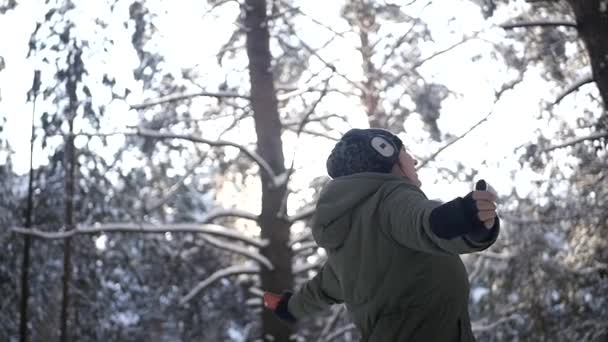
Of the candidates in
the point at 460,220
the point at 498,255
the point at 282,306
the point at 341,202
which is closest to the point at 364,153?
the point at 341,202

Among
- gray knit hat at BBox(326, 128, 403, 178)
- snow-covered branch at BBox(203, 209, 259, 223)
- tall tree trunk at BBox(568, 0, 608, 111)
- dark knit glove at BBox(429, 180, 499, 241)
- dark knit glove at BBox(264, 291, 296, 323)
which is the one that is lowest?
dark knit glove at BBox(264, 291, 296, 323)

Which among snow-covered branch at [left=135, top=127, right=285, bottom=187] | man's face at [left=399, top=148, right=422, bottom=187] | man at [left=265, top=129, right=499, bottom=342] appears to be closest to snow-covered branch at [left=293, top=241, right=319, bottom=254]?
snow-covered branch at [left=135, top=127, right=285, bottom=187]

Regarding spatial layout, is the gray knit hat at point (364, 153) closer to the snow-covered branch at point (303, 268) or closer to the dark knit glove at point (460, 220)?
the dark knit glove at point (460, 220)

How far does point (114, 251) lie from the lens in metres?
9.70

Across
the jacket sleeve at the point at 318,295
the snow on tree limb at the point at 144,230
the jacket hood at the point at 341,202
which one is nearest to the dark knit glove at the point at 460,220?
the jacket hood at the point at 341,202

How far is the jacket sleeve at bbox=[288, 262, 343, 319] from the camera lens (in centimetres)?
268

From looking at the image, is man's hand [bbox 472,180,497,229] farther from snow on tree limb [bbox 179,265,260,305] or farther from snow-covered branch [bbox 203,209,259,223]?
snow on tree limb [bbox 179,265,260,305]

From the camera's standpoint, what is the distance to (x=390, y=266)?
2.21 meters

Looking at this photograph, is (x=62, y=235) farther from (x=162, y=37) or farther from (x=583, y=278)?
(x=583, y=278)

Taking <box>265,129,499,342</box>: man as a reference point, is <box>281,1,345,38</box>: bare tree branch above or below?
above

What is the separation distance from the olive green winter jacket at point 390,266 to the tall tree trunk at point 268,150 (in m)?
4.87

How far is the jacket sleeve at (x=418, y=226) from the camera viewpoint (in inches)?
71.0

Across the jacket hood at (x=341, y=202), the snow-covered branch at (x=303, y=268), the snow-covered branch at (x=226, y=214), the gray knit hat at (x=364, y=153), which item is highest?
the snow-covered branch at (x=226, y=214)

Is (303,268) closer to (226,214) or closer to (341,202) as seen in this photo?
(226,214)
